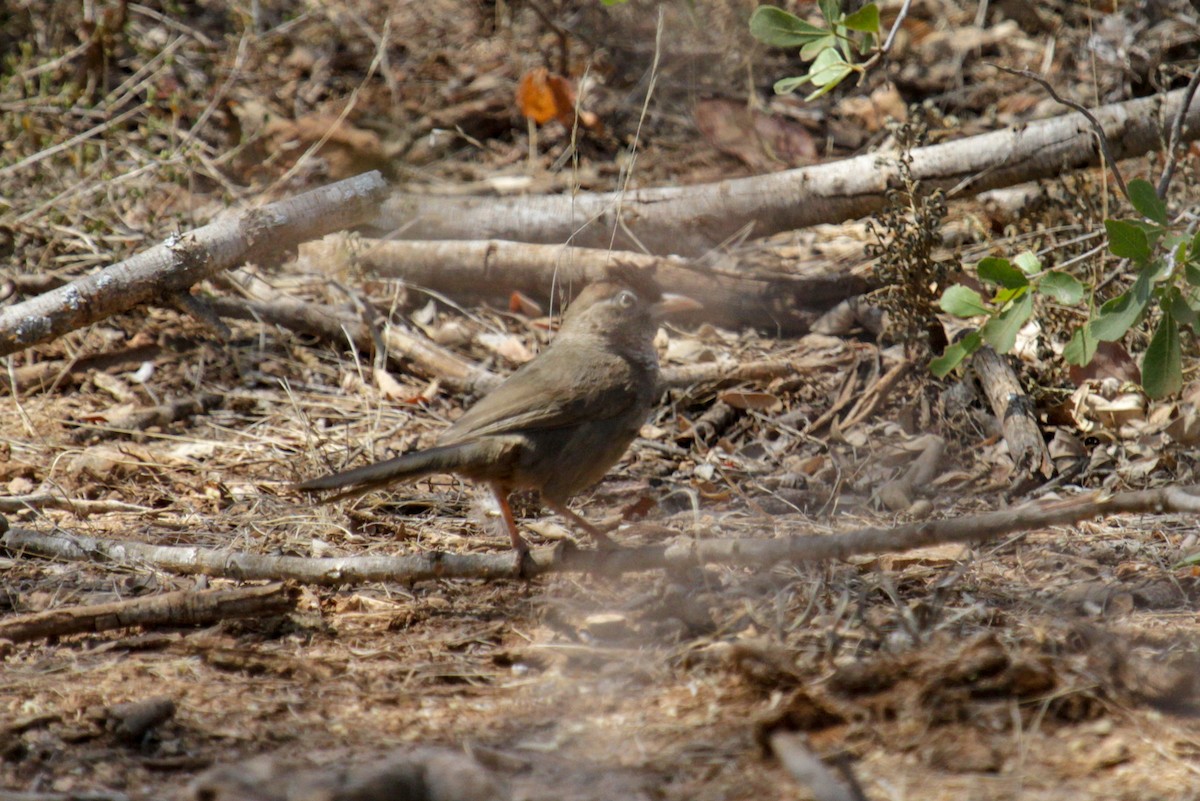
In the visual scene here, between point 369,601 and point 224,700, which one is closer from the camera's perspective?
point 224,700

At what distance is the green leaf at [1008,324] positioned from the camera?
4113mm

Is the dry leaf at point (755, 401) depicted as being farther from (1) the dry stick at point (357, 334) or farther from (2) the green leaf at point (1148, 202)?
(2) the green leaf at point (1148, 202)

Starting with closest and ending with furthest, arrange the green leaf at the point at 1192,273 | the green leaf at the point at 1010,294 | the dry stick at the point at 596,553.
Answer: the dry stick at the point at 596,553 < the green leaf at the point at 1192,273 < the green leaf at the point at 1010,294

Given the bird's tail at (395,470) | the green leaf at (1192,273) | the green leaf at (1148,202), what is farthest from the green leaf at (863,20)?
the bird's tail at (395,470)

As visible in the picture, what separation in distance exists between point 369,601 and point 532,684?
96 centimetres

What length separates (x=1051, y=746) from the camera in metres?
2.69

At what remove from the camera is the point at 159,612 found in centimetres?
377

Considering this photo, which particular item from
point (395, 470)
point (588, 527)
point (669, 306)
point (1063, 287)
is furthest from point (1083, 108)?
point (395, 470)

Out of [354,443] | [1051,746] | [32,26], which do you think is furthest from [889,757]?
[32,26]

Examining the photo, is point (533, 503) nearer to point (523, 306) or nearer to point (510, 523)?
point (510, 523)

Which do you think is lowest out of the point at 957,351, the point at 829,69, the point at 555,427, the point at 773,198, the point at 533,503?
the point at 533,503

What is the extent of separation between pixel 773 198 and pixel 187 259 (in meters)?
3.47

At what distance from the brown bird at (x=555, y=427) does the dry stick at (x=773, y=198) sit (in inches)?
33.4

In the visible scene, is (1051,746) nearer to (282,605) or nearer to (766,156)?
(282,605)
